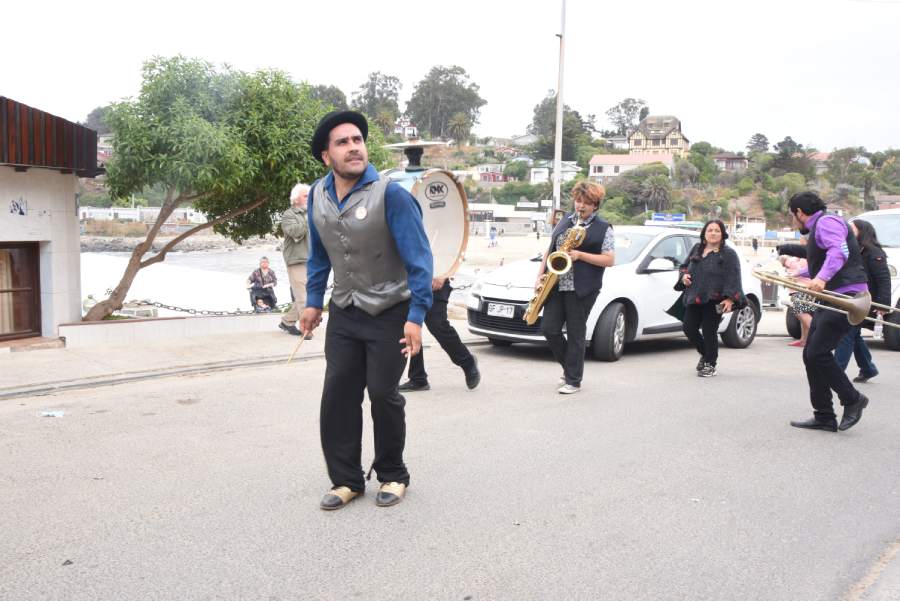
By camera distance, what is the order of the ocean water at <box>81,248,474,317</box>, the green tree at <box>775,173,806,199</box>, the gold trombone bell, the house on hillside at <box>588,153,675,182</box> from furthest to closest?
the house on hillside at <box>588,153,675,182</box>, the green tree at <box>775,173,806,199</box>, the ocean water at <box>81,248,474,317</box>, the gold trombone bell

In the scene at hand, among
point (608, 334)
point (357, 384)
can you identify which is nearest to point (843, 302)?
point (357, 384)

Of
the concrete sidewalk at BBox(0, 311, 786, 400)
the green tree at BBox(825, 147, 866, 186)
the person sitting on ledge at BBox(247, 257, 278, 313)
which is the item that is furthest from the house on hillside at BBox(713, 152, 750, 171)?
the concrete sidewalk at BBox(0, 311, 786, 400)

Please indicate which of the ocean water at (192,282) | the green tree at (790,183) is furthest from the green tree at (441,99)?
the ocean water at (192,282)

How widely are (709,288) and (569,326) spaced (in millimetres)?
1905

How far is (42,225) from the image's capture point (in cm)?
998

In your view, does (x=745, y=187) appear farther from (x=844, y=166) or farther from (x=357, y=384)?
(x=357, y=384)

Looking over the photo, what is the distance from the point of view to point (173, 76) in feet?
34.8

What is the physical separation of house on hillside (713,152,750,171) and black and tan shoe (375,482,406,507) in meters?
158

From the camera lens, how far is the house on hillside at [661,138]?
527 ft

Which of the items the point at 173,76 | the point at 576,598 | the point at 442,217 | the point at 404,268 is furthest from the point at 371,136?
the point at 576,598

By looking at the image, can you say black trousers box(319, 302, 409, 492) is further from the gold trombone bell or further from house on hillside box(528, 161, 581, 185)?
house on hillside box(528, 161, 581, 185)

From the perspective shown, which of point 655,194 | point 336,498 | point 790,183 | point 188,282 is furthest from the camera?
point 790,183

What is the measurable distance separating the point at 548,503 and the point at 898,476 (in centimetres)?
247

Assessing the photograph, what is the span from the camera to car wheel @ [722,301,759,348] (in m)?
11.6
